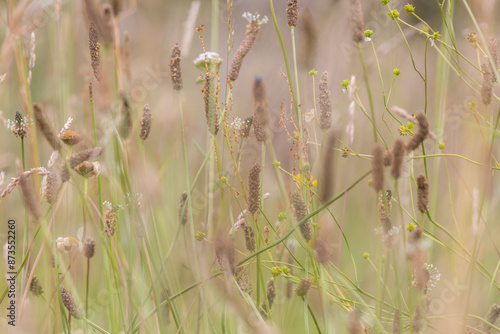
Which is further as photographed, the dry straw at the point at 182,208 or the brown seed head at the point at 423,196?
the dry straw at the point at 182,208

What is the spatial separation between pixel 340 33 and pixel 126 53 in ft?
2.68

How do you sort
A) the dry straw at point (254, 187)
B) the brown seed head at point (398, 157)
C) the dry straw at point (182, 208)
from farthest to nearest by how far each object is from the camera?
the dry straw at point (182, 208), the dry straw at point (254, 187), the brown seed head at point (398, 157)

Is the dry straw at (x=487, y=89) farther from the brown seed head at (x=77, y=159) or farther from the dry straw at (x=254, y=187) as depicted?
the brown seed head at (x=77, y=159)

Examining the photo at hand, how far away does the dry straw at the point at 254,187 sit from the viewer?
22.0 inches

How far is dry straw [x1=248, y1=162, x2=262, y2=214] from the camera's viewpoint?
560 millimetres

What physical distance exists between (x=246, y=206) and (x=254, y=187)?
58 cm

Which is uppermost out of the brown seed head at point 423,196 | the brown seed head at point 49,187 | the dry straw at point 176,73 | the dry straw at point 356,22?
the dry straw at point 356,22

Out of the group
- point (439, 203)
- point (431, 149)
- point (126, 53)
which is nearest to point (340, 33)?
point (431, 149)

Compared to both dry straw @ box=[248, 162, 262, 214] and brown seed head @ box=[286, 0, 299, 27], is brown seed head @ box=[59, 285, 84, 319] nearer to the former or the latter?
dry straw @ box=[248, 162, 262, 214]

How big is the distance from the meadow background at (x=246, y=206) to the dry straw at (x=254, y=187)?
Result: 0.08 feet

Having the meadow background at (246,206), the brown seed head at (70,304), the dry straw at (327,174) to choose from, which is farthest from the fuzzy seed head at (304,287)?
the brown seed head at (70,304)

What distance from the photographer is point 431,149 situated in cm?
129

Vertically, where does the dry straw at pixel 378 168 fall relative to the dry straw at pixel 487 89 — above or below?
below

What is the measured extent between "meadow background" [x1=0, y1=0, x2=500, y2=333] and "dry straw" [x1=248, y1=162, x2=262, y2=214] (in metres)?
0.03
